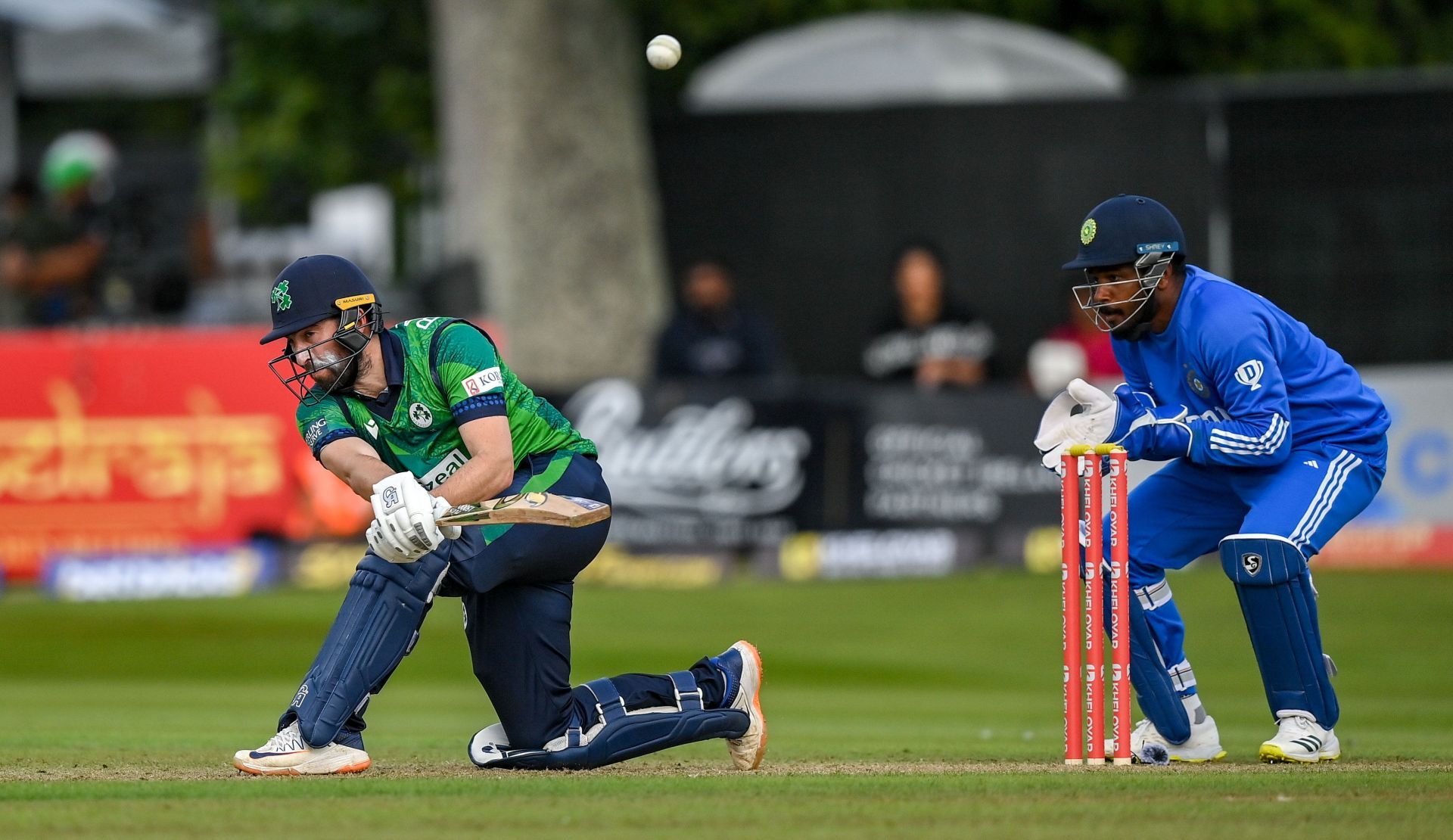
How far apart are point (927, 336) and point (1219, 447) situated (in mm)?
8173

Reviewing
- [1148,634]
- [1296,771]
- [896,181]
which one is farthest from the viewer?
[896,181]

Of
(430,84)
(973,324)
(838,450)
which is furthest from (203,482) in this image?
(430,84)

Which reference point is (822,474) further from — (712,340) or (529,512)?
(529,512)

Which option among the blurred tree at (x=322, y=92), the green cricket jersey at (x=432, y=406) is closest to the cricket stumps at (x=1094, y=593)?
the green cricket jersey at (x=432, y=406)

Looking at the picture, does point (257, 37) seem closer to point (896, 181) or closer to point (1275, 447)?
point (896, 181)

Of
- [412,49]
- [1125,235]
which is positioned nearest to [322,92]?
[412,49]

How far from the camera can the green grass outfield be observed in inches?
218

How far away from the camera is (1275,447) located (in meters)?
6.67

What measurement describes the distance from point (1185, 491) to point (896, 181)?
970cm

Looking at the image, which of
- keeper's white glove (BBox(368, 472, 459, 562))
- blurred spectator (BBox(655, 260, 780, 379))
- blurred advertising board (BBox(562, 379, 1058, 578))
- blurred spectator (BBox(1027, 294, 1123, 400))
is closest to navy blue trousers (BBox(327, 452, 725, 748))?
keeper's white glove (BBox(368, 472, 459, 562))

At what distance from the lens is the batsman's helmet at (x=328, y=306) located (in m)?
6.47

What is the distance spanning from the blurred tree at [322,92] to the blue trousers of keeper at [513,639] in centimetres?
1434

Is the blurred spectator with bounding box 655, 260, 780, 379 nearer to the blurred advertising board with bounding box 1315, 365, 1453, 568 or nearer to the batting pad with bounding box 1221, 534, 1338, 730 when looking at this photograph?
the blurred advertising board with bounding box 1315, 365, 1453, 568

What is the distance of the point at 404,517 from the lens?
20.2 feet
